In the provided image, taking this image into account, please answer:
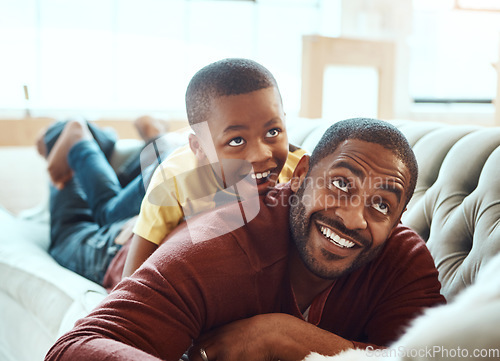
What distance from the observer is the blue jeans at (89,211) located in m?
1.68

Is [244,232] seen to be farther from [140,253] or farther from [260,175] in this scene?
[140,253]

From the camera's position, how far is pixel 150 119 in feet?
8.24

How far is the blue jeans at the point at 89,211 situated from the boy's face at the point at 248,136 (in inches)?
25.9

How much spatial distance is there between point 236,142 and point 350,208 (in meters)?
0.28

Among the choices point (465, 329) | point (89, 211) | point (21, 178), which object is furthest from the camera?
point (21, 178)

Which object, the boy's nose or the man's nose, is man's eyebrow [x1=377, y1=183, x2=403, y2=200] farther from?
the boy's nose

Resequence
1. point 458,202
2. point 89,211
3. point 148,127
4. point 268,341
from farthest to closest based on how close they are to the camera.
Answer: point 148,127, point 89,211, point 458,202, point 268,341

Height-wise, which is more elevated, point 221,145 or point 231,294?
point 221,145

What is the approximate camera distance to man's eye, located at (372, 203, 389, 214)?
33.9 inches

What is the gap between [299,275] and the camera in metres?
0.95

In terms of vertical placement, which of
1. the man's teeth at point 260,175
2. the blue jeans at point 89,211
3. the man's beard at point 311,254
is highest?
the man's teeth at point 260,175

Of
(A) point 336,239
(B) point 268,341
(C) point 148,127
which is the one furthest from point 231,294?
(C) point 148,127

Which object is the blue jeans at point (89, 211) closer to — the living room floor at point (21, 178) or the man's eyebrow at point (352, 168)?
the man's eyebrow at point (352, 168)

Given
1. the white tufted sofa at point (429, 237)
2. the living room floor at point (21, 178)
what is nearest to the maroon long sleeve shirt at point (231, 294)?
the white tufted sofa at point (429, 237)
